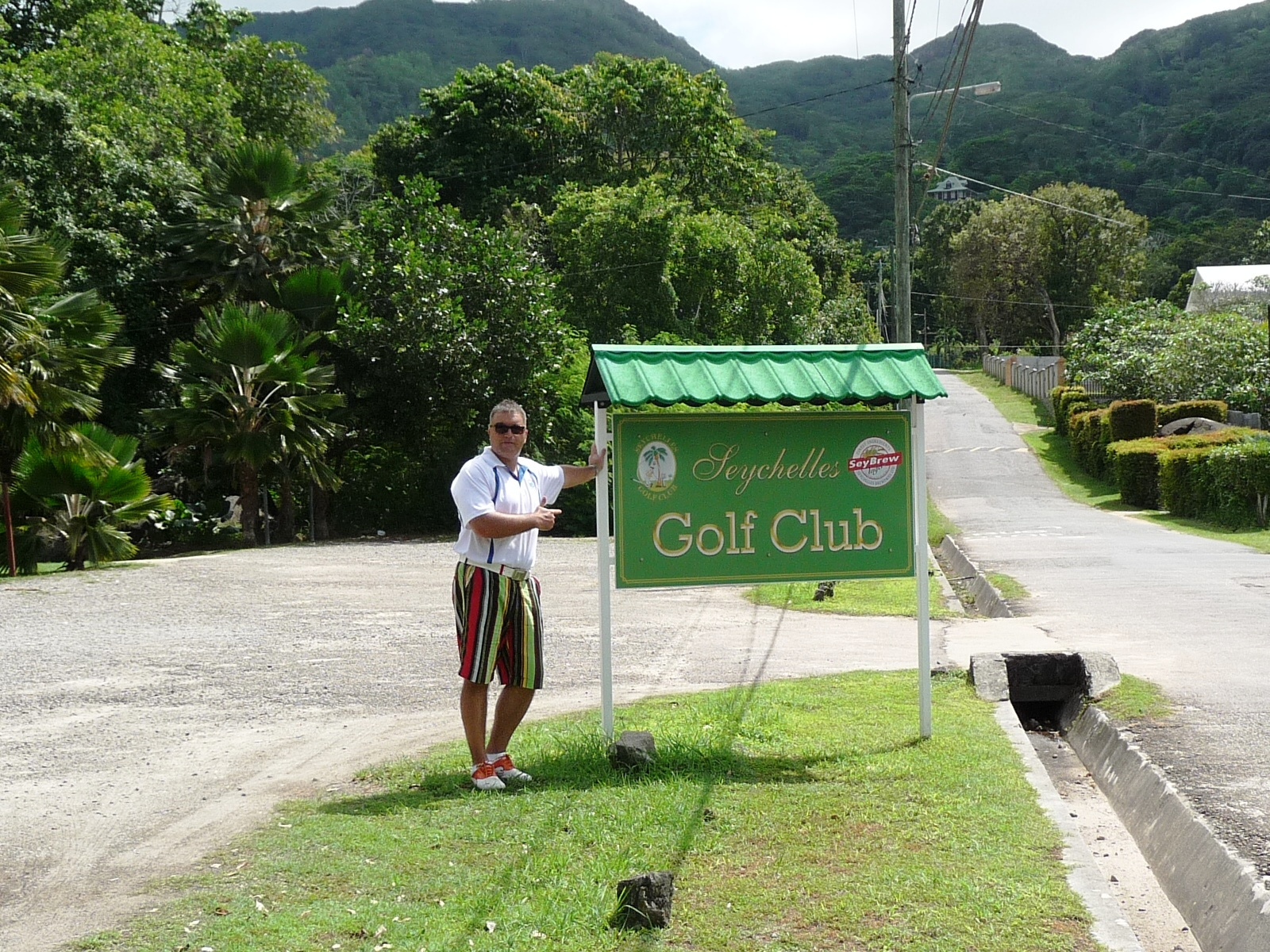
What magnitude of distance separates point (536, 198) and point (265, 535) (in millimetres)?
20995

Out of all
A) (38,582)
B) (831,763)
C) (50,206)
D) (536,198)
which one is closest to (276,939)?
(831,763)

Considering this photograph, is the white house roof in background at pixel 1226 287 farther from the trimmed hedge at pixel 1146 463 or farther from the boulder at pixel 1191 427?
the trimmed hedge at pixel 1146 463

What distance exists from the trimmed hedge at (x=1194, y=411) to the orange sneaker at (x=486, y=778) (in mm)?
25658

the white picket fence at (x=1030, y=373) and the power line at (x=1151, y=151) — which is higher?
the power line at (x=1151, y=151)

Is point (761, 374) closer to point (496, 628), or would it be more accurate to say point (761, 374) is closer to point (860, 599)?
point (496, 628)

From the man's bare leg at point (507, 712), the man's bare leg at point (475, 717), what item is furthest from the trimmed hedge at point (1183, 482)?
the man's bare leg at point (475, 717)

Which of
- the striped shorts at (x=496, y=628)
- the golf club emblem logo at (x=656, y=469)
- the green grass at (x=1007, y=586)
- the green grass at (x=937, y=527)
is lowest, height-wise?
the green grass at (x=937, y=527)

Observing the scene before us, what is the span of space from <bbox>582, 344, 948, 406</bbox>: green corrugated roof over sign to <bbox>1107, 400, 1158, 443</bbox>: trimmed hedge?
25007 millimetres

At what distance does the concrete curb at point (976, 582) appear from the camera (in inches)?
510

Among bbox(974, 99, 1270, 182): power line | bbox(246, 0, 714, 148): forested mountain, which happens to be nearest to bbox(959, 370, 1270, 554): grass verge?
bbox(974, 99, 1270, 182): power line

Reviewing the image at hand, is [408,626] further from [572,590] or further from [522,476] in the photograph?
[522,476]

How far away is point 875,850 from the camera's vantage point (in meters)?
4.78

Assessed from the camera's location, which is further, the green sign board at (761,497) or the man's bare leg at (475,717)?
the green sign board at (761,497)

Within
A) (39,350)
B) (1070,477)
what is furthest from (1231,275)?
(39,350)
